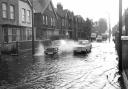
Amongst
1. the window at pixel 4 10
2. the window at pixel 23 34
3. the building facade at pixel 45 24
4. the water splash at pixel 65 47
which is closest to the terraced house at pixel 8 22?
the window at pixel 4 10

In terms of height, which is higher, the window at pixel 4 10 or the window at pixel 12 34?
the window at pixel 4 10

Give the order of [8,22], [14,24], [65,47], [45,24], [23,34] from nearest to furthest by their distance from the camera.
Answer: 1. [8,22]
2. [14,24]
3. [23,34]
4. [65,47]
5. [45,24]

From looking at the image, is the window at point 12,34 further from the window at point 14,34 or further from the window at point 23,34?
the window at point 23,34

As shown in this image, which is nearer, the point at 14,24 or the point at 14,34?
the point at 14,34

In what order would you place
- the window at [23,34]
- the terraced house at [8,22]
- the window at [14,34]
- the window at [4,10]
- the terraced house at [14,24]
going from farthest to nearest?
the window at [23,34]
the window at [14,34]
the window at [4,10]
the terraced house at [14,24]
the terraced house at [8,22]

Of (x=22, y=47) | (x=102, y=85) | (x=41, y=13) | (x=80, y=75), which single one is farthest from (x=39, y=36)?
(x=102, y=85)

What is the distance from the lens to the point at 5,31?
27312mm

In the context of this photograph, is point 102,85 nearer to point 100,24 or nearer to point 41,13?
point 41,13

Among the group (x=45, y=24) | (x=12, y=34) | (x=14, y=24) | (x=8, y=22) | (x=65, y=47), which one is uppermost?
(x=45, y=24)

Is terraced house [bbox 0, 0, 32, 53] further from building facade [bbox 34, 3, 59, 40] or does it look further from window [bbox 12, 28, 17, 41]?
building facade [bbox 34, 3, 59, 40]

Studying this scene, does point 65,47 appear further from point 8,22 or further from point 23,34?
point 8,22

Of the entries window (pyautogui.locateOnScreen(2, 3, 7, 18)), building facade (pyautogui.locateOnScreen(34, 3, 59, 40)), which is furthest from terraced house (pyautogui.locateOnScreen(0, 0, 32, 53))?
building facade (pyautogui.locateOnScreen(34, 3, 59, 40))

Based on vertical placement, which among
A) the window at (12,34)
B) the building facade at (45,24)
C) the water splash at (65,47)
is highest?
the building facade at (45,24)

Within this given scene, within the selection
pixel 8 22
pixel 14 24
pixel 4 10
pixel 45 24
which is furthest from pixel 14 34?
pixel 45 24
